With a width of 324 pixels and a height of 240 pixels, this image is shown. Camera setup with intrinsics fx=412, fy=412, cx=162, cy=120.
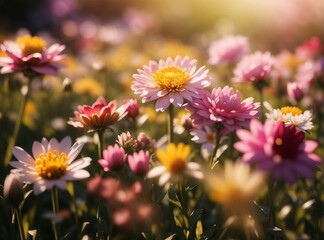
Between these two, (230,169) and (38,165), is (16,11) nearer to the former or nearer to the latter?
(38,165)

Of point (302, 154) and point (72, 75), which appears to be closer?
point (302, 154)

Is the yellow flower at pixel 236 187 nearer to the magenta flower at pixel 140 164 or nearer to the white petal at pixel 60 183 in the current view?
the magenta flower at pixel 140 164

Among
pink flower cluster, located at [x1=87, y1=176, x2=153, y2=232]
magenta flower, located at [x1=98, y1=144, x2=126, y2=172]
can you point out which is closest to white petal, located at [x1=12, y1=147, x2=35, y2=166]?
magenta flower, located at [x1=98, y1=144, x2=126, y2=172]

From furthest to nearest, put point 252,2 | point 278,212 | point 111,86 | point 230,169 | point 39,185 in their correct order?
point 252,2
point 111,86
point 278,212
point 39,185
point 230,169

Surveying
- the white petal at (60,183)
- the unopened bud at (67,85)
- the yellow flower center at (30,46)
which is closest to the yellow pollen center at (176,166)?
the white petal at (60,183)

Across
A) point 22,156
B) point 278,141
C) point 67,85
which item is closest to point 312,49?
point 67,85

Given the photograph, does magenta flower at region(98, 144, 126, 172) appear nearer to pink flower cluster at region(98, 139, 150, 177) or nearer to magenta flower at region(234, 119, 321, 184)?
pink flower cluster at region(98, 139, 150, 177)

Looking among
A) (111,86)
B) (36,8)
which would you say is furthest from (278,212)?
(36,8)
